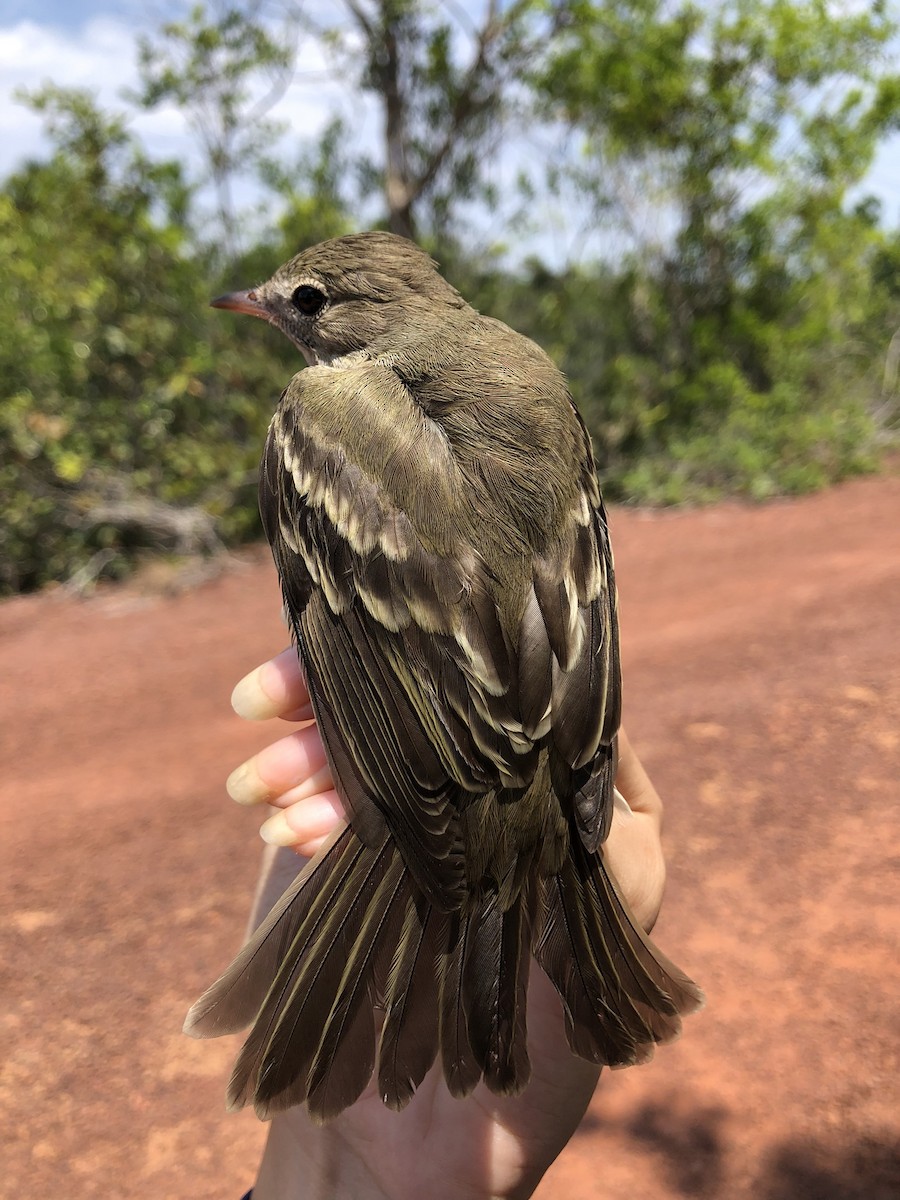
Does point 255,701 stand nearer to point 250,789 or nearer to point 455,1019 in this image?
point 250,789

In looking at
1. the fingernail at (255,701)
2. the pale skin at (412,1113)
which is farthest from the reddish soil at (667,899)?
the fingernail at (255,701)

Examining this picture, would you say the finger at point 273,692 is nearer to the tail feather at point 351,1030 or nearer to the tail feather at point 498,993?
the tail feather at point 351,1030

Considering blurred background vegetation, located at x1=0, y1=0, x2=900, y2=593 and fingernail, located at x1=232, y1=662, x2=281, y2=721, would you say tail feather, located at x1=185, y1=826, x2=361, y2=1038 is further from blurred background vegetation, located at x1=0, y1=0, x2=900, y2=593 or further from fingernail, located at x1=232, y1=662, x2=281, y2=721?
blurred background vegetation, located at x1=0, y1=0, x2=900, y2=593

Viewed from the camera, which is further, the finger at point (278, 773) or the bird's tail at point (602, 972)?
the finger at point (278, 773)

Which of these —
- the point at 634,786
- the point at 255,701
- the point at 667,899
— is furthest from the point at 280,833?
the point at 667,899

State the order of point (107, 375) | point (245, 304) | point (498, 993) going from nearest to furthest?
point (498, 993) < point (245, 304) < point (107, 375)

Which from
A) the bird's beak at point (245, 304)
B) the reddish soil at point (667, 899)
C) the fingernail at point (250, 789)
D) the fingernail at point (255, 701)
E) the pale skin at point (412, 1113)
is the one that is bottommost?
the reddish soil at point (667, 899)

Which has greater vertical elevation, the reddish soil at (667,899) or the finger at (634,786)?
the finger at (634,786)

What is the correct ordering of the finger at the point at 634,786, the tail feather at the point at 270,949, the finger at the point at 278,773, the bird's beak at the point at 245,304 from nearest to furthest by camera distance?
the tail feather at the point at 270,949 < the finger at the point at 278,773 < the finger at the point at 634,786 < the bird's beak at the point at 245,304
